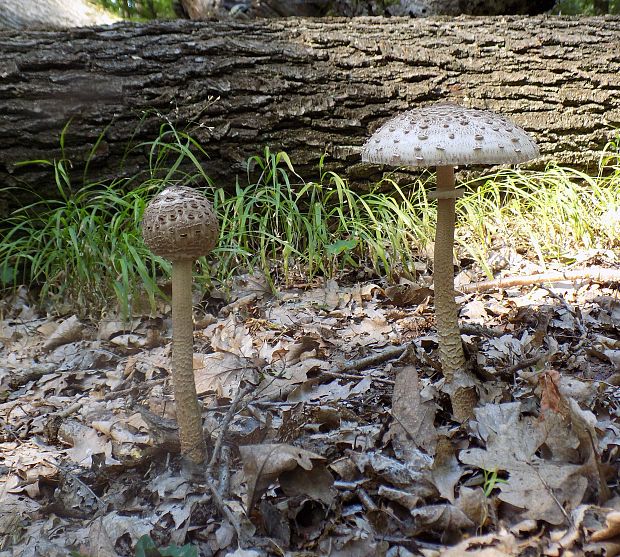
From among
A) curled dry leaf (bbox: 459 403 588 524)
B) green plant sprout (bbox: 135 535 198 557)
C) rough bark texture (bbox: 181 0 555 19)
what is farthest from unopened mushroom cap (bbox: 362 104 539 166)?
rough bark texture (bbox: 181 0 555 19)

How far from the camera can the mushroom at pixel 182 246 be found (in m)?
1.66

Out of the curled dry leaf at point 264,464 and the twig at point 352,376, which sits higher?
the curled dry leaf at point 264,464

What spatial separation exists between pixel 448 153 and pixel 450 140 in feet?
0.15

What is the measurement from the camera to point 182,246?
168cm

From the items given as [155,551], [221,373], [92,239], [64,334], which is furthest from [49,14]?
[155,551]

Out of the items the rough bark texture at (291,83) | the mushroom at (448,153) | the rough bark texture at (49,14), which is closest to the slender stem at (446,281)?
the mushroom at (448,153)

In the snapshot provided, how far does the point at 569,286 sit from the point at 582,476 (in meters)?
2.08

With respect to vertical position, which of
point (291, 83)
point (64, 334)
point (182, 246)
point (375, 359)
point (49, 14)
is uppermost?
point (49, 14)

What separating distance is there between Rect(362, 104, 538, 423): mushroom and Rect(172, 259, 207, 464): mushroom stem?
28.5 inches

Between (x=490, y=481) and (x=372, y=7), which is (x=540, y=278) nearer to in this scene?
(x=490, y=481)

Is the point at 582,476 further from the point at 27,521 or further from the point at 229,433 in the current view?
the point at 27,521

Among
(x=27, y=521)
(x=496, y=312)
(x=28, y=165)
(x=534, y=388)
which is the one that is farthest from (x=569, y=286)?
(x=28, y=165)

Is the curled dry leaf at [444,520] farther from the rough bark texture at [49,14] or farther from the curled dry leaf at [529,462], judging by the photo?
the rough bark texture at [49,14]

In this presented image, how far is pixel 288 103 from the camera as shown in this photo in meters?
4.31
